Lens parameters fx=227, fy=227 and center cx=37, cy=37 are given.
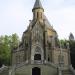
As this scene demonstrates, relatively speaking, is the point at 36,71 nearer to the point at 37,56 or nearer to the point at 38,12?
the point at 37,56

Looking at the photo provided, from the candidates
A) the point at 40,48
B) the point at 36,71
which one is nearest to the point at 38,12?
the point at 40,48

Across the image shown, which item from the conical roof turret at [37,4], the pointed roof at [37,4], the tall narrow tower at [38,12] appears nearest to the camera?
the tall narrow tower at [38,12]

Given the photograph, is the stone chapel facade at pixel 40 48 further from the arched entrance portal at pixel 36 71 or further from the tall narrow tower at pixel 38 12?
the arched entrance portal at pixel 36 71

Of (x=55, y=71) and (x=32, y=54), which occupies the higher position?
(x=32, y=54)

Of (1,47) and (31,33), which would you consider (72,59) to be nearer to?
(31,33)

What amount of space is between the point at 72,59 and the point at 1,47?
18.3m

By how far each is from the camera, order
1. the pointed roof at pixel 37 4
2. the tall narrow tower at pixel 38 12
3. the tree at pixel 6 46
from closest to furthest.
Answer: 1. the tall narrow tower at pixel 38 12
2. the pointed roof at pixel 37 4
3. the tree at pixel 6 46

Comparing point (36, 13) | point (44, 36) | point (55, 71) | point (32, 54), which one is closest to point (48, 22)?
point (36, 13)

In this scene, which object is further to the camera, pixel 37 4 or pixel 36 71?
pixel 37 4

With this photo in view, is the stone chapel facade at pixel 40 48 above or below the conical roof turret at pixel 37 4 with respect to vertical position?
below

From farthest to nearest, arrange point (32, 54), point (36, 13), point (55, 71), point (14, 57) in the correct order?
point (36, 13), point (14, 57), point (32, 54), point (55, 71)

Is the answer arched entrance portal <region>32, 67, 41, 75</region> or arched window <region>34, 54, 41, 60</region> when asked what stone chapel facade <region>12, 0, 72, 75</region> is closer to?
arched window <region>34, 54, 41, 60</region>

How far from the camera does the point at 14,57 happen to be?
52719mm

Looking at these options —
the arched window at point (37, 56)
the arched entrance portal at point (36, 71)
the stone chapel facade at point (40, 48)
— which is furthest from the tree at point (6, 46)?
the arched entrance portal at point (36, 71)
